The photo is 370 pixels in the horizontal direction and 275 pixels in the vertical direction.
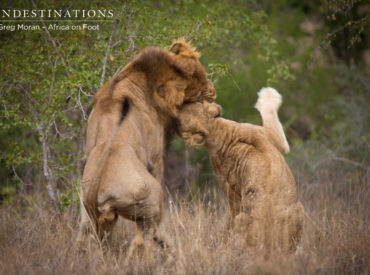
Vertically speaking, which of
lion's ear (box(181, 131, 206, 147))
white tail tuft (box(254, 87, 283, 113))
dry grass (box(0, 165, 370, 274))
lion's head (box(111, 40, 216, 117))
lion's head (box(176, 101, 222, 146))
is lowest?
dry grass (box(0, 165, 370, 274))

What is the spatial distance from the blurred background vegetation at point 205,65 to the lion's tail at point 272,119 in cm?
84

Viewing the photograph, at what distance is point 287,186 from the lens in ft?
14.8

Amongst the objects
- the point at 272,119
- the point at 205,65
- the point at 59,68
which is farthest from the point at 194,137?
the point at 205,65

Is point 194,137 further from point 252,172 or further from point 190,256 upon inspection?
point 190,256

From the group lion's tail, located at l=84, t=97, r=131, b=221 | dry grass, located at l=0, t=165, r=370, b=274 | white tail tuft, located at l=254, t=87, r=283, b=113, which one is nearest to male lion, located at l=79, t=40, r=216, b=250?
lion's tail, located at l=84, t=97, r=131, b=221

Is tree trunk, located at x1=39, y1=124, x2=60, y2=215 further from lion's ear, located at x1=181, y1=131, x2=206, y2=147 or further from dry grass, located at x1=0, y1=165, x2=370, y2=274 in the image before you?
lion's ear, located at x1=181, y1=131, x2=206, y2=147

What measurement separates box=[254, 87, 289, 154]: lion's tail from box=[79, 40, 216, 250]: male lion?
0.67 meters

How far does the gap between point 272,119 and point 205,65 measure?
4.53m

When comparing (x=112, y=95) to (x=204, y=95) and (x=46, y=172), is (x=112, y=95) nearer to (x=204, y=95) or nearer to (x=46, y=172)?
(x=204, y=95)

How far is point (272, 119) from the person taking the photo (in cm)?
498

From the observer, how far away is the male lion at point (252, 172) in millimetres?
4402

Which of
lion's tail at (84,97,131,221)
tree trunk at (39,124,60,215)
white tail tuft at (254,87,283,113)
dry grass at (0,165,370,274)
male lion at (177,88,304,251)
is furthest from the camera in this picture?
tree trunk at (39,124,60,215)

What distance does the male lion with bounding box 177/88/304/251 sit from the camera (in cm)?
440

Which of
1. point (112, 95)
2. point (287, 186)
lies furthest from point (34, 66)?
point (287, 186)
